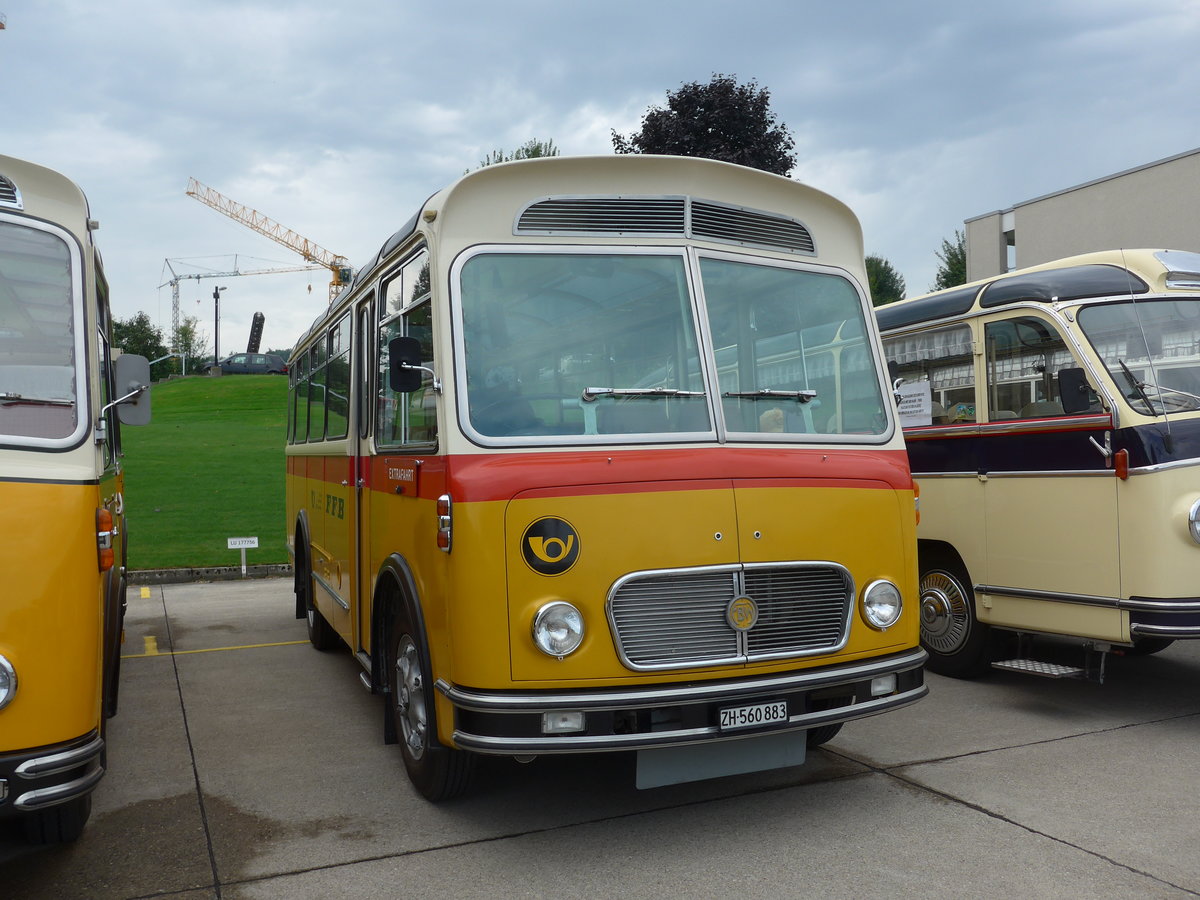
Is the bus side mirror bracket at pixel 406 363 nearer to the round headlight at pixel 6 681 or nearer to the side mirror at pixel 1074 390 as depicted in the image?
the round headlight at pixel 6 681

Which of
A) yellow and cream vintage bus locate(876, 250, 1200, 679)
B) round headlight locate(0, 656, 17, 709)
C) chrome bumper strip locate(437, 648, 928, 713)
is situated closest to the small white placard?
yellow and cream vintage bus locate(876, 250, 1200, 679)

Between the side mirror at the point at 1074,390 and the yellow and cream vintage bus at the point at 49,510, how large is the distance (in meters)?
5.28

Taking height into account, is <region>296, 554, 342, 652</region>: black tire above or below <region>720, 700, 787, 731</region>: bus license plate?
below

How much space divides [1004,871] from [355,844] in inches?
109

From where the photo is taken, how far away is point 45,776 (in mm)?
3584

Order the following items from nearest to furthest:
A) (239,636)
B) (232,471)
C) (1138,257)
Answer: (1138,257), (239,636), (232,471)

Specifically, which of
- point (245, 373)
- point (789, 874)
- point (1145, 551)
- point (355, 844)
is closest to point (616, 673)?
point (789, 874)

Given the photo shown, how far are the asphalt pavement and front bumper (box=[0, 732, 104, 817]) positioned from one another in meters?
0.78

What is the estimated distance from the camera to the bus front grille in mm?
4340

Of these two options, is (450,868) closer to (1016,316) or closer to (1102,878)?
(1102,878)

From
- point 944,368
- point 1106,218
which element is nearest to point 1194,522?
point 944,368

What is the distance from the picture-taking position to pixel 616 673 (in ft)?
14.1

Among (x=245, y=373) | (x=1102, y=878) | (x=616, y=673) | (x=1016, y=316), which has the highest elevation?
(x=245, y=373)

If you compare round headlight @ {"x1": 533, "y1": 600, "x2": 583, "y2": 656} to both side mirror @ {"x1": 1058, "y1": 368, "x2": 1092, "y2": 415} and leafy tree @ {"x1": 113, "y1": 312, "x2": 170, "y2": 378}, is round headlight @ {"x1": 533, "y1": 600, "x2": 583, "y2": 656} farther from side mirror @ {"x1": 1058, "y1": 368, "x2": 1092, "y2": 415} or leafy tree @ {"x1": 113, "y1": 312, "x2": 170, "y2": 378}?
leafy tree @ {"x1": 113, "y1": 312, "x2": 170, "y2": 378}
